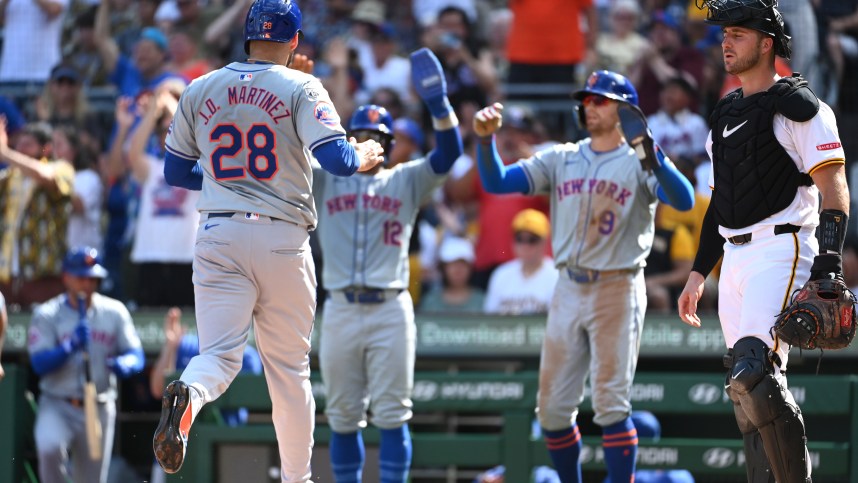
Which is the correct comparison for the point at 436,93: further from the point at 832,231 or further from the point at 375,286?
the point at 832,231

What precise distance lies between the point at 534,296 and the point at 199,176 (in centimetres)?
438

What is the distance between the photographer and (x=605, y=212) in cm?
702

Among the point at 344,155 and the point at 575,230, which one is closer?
the point at 344,155

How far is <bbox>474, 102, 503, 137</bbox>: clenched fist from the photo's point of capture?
22.6ft

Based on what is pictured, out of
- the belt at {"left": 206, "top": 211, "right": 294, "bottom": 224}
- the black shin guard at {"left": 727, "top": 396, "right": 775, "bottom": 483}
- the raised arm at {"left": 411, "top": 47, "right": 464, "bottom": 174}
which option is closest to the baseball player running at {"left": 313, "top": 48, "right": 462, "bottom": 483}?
the raised arm at {"left": 411, "top": 47, "right": 464, "bottom": 174}

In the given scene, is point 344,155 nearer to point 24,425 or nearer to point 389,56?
point 24,425

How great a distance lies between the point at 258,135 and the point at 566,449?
8.32ft

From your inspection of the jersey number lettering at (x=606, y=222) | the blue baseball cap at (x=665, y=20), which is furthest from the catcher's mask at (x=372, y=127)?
the blue baseball cap at (x=665, y=20)

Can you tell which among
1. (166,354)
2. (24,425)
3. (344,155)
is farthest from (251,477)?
(344,155)

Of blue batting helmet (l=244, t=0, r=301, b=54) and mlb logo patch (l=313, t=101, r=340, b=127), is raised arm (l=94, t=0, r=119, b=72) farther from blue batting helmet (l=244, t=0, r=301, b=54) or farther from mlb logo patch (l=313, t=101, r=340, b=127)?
mlb logo patch (l=313, t=101, r=340, b=127)

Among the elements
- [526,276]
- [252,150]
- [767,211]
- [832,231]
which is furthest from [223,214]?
[526,276]

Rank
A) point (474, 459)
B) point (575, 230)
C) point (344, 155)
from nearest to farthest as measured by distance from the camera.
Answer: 1. point (344, 155)
2. point (575, 230)
3. point (474, 459)

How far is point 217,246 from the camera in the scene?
5691 millimetres

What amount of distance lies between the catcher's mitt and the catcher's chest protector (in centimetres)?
46
